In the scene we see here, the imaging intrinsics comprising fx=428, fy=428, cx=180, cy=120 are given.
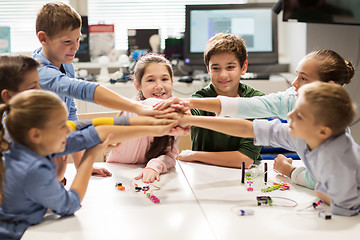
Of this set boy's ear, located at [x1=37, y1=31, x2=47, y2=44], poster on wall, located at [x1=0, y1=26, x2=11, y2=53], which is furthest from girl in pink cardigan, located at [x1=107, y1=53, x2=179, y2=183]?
poster on wall, located at [x1=0, y1=26, x2=11, y2=53]

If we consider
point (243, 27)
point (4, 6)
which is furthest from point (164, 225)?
point (4, 6)

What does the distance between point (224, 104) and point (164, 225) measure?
2.09 ft

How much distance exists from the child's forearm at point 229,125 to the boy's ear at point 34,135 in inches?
26.4

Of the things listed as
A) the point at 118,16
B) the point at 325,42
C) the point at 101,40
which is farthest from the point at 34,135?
the point at 118,16

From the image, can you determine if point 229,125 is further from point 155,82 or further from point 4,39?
point 4,39

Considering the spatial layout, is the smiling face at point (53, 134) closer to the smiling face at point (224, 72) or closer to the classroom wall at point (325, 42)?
the smiling face at point (224, 72)

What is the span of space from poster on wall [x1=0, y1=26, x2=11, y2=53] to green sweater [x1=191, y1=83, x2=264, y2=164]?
2.56m

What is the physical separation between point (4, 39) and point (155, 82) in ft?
8.08

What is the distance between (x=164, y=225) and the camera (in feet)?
4.33

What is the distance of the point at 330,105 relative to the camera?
50.6 inches

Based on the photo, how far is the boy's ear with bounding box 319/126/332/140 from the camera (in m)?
1.31

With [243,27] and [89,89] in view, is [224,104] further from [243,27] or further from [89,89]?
[243,27]

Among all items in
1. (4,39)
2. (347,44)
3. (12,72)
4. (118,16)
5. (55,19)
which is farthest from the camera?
(118,16)

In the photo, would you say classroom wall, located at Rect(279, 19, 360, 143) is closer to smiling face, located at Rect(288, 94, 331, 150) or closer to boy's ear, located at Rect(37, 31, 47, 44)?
smiling face, located at Rect(288, 94, 331, 150)
